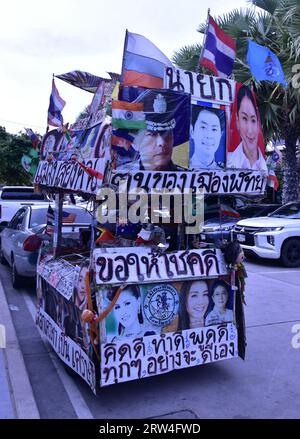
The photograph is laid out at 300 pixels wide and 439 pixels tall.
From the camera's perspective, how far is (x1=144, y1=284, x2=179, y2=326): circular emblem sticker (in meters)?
3.98

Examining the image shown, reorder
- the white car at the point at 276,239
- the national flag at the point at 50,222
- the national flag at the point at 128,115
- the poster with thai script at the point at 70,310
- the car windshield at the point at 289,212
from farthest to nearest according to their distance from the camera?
the car windshield at the point at 289,212 → the white car at the point at 276,239 → the national flag at the point at 50,222 → the poster with thai script at the point at 70,310 → the national flag at the point at 128,115

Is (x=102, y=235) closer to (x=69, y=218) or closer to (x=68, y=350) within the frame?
(x=68, y=350)

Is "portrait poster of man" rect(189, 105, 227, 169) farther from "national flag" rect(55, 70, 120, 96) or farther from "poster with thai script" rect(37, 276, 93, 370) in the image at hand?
"national flag" rect(55, 70, 120, 96)

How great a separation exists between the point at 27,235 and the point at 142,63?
4.78 m

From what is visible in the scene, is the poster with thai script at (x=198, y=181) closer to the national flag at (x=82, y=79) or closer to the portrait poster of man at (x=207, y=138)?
the portrait poster of man at (x=207, y=138)

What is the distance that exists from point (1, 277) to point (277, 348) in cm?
607

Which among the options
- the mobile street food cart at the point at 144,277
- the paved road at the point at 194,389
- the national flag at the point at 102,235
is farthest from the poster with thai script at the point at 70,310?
the national flag at the point at 102,235

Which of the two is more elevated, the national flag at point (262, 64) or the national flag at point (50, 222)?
the national flag at point (262, 64)

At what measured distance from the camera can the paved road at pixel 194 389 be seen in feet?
12.5

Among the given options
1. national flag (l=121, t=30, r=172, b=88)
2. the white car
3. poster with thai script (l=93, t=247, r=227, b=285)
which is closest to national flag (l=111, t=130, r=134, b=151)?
national flag (l=121, t=30, r=172, b=88)

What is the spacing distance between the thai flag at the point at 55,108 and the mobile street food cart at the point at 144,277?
52.1 inches

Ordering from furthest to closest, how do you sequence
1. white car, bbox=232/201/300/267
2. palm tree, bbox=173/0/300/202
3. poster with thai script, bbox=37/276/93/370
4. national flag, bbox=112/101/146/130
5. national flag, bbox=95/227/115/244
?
palm tree, bbox=173/0/300/202 < white car, bbox=232/201/300/267 < national flag, bbox=95/227/115/244 < poster with thai script, bbox=37/276/93/370 < national flag, bbox=112/101/146/130

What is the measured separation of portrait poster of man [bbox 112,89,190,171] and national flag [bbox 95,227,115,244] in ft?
3.53

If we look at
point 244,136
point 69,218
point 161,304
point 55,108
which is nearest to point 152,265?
point 161,304
